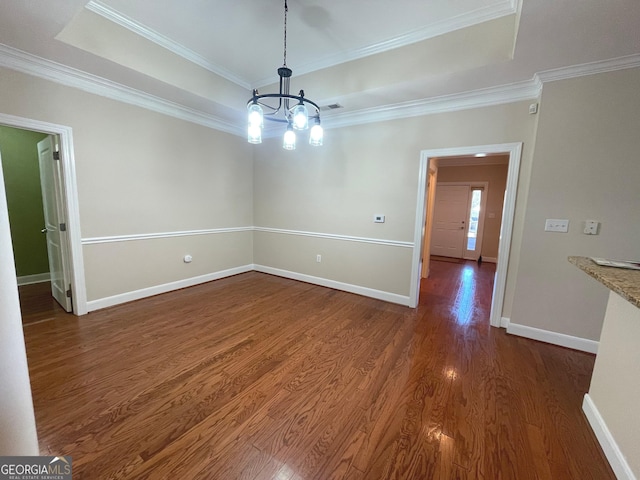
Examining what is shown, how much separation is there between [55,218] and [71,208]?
0.39 metres

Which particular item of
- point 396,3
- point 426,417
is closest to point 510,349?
point 426,417

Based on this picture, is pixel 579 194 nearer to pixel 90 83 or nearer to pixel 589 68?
pixel 589 68

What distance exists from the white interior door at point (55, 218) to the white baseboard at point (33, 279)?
4.14 ft

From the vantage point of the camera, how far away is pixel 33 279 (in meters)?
4.09

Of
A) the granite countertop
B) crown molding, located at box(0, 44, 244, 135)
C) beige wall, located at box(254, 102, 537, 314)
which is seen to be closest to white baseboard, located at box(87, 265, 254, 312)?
beige wall, located at box(254, 102, 537, 314)

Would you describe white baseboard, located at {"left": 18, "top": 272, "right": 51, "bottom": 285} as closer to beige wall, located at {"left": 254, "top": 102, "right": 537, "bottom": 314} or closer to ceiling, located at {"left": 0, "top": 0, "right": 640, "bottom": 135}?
ceiling, located at {"left": 0, "top": 0, "right": 640, "bottom": 135}

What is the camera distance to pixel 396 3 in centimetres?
225

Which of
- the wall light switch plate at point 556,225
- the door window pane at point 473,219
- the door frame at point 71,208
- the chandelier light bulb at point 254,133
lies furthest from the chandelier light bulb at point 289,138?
the door window pane at point 473,219

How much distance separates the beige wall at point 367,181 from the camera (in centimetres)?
295

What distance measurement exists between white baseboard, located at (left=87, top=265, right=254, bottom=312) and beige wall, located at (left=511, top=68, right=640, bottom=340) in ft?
13.8

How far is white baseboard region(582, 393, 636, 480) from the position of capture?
1339 millimetres

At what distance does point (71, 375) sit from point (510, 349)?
12.6ft

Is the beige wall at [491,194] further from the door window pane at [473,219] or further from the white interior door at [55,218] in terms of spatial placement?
the white interior door at [55,218]

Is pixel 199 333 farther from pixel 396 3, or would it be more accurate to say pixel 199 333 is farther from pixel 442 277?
pixel 442 277
